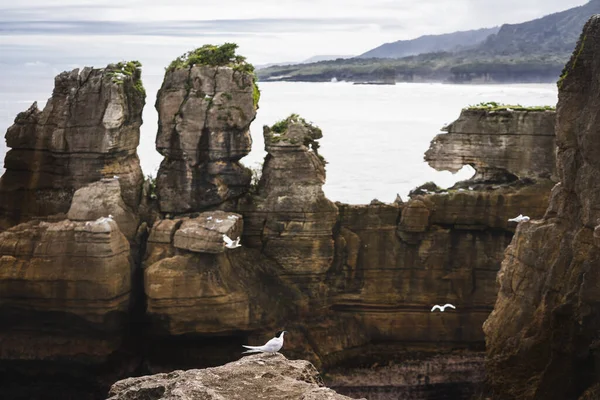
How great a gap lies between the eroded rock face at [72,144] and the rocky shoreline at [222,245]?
0.05 m

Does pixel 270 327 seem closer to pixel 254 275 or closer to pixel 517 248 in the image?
pixel 254 275

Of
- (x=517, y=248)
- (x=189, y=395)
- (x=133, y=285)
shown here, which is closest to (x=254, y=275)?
(x=133, y=285)

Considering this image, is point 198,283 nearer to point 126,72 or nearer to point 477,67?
point 126,72

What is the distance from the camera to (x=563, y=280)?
2253 centimetres

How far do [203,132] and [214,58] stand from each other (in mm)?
2574

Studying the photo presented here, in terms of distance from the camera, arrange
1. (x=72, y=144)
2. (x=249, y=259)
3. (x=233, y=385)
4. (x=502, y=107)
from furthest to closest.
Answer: (x=502, y=107) < (x=249, y=259) < (x=72, y=144) < (x=233, y=385)

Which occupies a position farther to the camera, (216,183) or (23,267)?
(216,183)

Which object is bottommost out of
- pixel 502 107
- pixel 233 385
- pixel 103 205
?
pixel 233 385

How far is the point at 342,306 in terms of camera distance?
Answer: 1236 inches

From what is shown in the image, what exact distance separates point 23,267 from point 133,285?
333cm

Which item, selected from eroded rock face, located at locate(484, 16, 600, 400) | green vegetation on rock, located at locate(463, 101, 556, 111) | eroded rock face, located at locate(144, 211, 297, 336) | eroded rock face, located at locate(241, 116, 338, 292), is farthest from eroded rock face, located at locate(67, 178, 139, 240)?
eroded rock face, located at locate(484, 16, 600, 400)

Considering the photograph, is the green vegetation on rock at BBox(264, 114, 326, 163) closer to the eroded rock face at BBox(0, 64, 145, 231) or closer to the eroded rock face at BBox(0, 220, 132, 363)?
the eroded rock face at BBox(0, 64, 145, 231)

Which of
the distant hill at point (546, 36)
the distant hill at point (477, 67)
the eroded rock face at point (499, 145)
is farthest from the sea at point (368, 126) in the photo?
the distant hill at point (546, 36)

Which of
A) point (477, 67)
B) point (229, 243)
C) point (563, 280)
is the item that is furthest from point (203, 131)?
point (477, 67)
